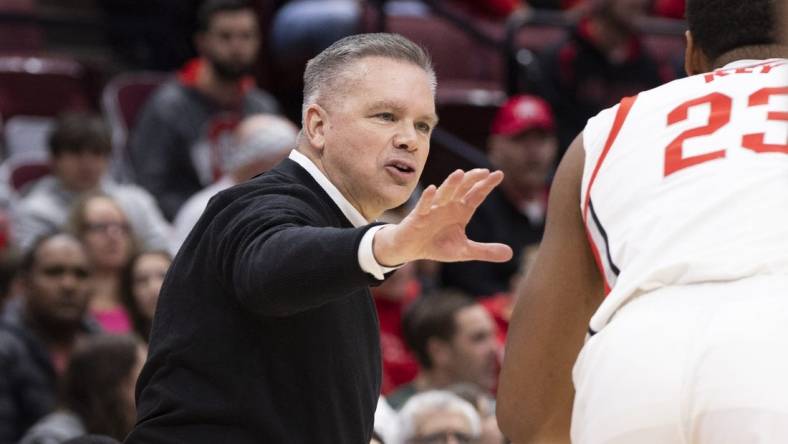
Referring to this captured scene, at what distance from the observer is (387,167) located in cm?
267

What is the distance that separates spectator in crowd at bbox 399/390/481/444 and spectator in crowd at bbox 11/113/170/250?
7.69 feet

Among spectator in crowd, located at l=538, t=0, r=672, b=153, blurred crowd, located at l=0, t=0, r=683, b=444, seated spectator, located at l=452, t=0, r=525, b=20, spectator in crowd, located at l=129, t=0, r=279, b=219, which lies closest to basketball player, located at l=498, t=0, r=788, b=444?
blurred crowd, located at l=0, t=0, r=683, b=444

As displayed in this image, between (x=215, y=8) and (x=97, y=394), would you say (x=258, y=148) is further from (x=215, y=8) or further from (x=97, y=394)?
(x=215, y=8)

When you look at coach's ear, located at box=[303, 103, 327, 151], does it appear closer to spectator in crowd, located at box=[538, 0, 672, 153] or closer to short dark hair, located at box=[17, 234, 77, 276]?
short dark hair, located at box=[17, 234, 77, 276]

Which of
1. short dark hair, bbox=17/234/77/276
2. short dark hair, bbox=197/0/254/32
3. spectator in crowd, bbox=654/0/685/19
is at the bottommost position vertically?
spectator in crowd, bbox=654/0/685/19

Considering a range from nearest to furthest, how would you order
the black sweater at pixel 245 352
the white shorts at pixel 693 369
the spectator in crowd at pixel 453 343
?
the white shorts at pixel 693 369 < the black sweater at pixel 245 352 < the spectator in crowd at pixel 453 343

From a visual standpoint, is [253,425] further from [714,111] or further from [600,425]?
[714,111]

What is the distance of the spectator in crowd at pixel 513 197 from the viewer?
717 cm

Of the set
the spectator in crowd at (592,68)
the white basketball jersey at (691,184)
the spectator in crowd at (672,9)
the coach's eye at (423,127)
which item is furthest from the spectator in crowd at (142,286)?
the spectator in crowd at (672,9)

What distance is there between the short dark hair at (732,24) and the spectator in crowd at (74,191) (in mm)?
4335

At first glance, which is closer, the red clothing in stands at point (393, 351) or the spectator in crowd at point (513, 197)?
the red clothing in stands at point (393, 351)

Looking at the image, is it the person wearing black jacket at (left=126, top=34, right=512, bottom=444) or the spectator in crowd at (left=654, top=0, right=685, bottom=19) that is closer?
the person wearing black jacket at (left=126, top=34, right=512, bottom=444)

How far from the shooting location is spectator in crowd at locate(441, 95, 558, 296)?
717cm

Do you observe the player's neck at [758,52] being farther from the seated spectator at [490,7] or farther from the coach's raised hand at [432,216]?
the seated spectator at [490,7]
